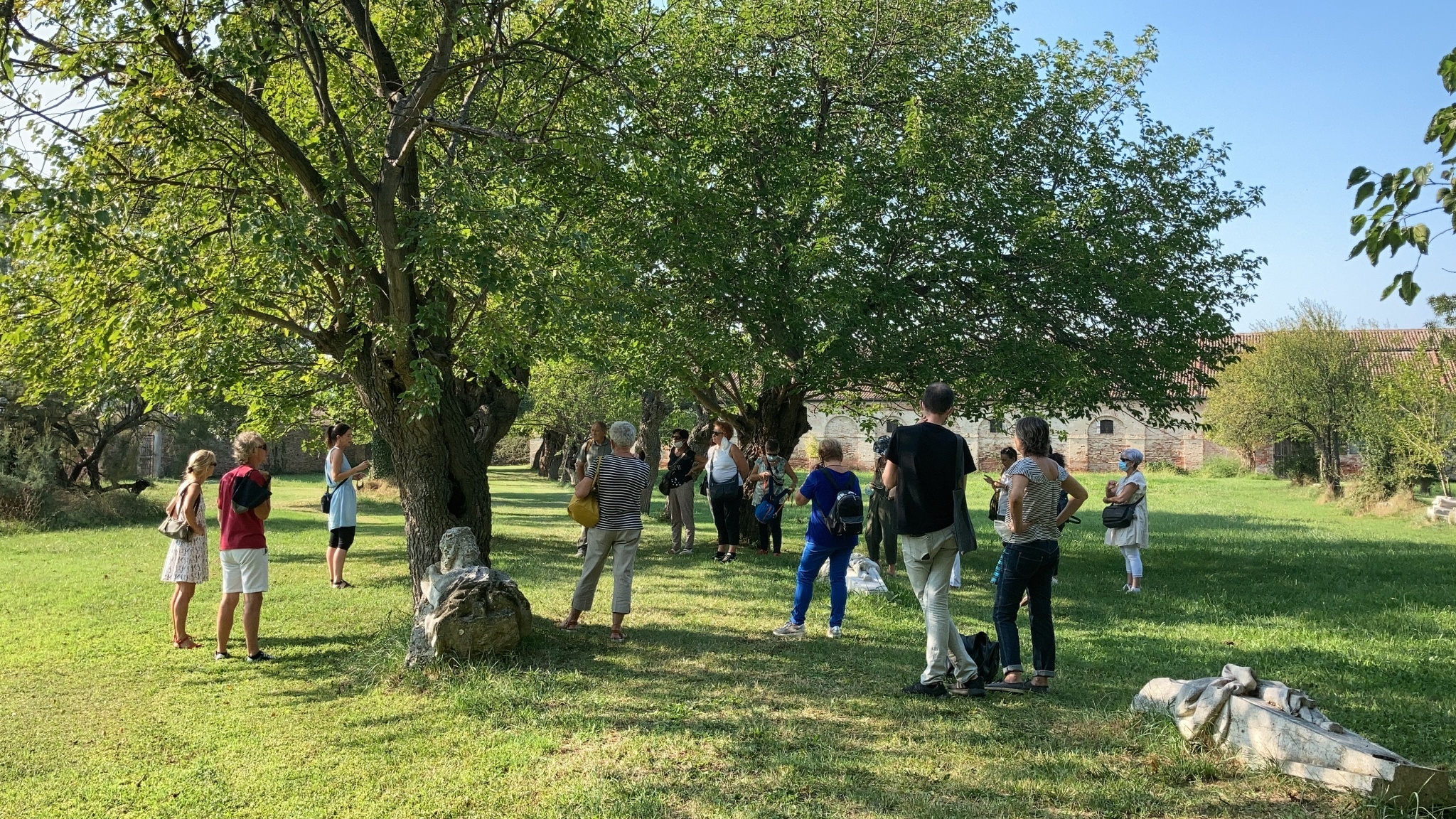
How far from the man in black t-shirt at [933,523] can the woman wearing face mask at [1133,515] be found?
5869 mm

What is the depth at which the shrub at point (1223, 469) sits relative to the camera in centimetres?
5197

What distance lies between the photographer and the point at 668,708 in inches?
255

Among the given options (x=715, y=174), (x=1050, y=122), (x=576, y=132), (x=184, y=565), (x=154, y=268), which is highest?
(x=1050, y=122)

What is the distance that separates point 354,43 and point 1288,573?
13980mm

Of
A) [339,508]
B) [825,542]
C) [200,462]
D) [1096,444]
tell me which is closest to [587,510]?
[825,542]

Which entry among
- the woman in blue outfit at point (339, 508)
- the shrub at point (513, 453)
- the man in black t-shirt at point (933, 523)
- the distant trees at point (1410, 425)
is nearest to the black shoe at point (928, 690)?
the man in black t-shirt at point (933, 523)

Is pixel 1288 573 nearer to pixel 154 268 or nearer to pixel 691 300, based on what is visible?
pixel 691 300

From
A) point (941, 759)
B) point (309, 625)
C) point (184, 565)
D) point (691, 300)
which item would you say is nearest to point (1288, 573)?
point (691, 300)

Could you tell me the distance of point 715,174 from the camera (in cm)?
1408

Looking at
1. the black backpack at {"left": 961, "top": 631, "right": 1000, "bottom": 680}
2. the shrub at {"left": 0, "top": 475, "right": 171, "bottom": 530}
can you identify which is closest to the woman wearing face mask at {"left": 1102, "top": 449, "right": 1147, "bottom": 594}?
the black backpack at {"left": 961, "top": 631, "right": 1000, "bottom": 680}

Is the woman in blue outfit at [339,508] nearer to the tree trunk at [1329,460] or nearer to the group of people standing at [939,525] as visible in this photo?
the group of people standing at [939,525]

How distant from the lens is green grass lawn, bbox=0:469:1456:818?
4957mm

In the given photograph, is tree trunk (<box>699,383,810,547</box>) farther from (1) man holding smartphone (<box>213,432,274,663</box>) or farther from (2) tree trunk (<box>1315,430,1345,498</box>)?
(2) tree trunk (<box>1315,430,1345,498</box>)

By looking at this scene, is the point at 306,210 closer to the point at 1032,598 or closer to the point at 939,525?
the point at 939,525
